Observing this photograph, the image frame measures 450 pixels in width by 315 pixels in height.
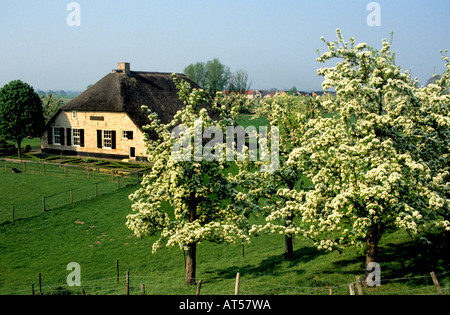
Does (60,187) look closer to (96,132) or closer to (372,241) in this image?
(96,132)

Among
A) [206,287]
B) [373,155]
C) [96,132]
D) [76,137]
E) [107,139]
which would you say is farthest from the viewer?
[76,137]

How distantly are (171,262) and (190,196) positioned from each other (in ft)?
14.4

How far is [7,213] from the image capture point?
25344 mm

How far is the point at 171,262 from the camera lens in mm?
19938

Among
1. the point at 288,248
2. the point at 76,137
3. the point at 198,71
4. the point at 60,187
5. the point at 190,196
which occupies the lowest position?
the point at 288,248

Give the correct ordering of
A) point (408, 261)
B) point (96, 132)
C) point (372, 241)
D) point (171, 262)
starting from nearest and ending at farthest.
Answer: point (372, 241)
point (408, 261)
point (171, 262)
point (96, 132)

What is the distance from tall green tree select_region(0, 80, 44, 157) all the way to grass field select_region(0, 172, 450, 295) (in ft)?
79.0

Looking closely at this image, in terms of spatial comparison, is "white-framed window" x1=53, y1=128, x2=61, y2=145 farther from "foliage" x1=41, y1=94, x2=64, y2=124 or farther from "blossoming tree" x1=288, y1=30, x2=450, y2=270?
"blossoming tree" x1=288, y1=30, x2=450, y2=270

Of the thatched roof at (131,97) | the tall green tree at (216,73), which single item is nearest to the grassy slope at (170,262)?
the thatched roof at (131,97)

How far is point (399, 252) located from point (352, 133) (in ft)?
22.2

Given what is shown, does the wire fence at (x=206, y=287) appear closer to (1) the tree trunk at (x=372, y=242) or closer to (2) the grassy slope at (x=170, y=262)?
(2) the grassy slope at (x=170, y=262)

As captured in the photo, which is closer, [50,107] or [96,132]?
[96,132]

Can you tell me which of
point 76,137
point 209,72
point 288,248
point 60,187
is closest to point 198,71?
point 209,72
